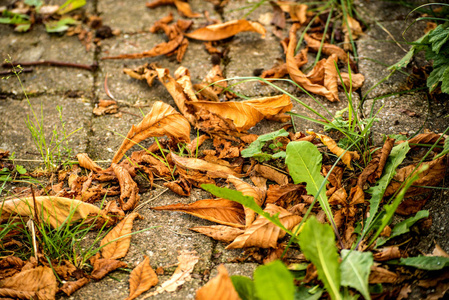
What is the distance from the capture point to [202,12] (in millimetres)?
2924

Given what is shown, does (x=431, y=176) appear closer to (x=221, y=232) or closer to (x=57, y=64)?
(x=221, y=232)

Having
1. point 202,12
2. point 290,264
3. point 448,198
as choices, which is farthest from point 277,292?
point 202,12

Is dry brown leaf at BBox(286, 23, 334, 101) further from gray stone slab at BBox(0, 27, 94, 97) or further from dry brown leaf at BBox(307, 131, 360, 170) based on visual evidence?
gray stone slab at BBox(0, 27, 94, 97)

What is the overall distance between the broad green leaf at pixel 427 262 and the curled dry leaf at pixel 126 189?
114 cm

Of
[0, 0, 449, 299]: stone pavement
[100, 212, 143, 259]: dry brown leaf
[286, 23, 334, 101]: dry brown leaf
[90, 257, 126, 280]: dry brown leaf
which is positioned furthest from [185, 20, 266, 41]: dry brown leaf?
[90, 257, 126, 280]: dry brown leaf

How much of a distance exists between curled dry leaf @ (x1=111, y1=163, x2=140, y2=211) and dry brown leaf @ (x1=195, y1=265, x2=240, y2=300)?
0.64 m

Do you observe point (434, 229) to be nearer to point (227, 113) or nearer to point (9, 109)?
point (227, 113)

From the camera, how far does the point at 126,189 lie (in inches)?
68.4

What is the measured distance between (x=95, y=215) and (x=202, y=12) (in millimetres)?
1921

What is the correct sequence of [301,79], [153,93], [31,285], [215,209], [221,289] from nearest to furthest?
[221,289]
[31,285]
[215,209]
[301,79]
[153,93]

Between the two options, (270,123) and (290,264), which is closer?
(290,264)

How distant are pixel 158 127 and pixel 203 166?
31cm

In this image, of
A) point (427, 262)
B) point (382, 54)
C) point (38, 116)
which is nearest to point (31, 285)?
point (38, 116)

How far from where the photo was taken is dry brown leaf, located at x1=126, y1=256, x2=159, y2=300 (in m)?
1.38
